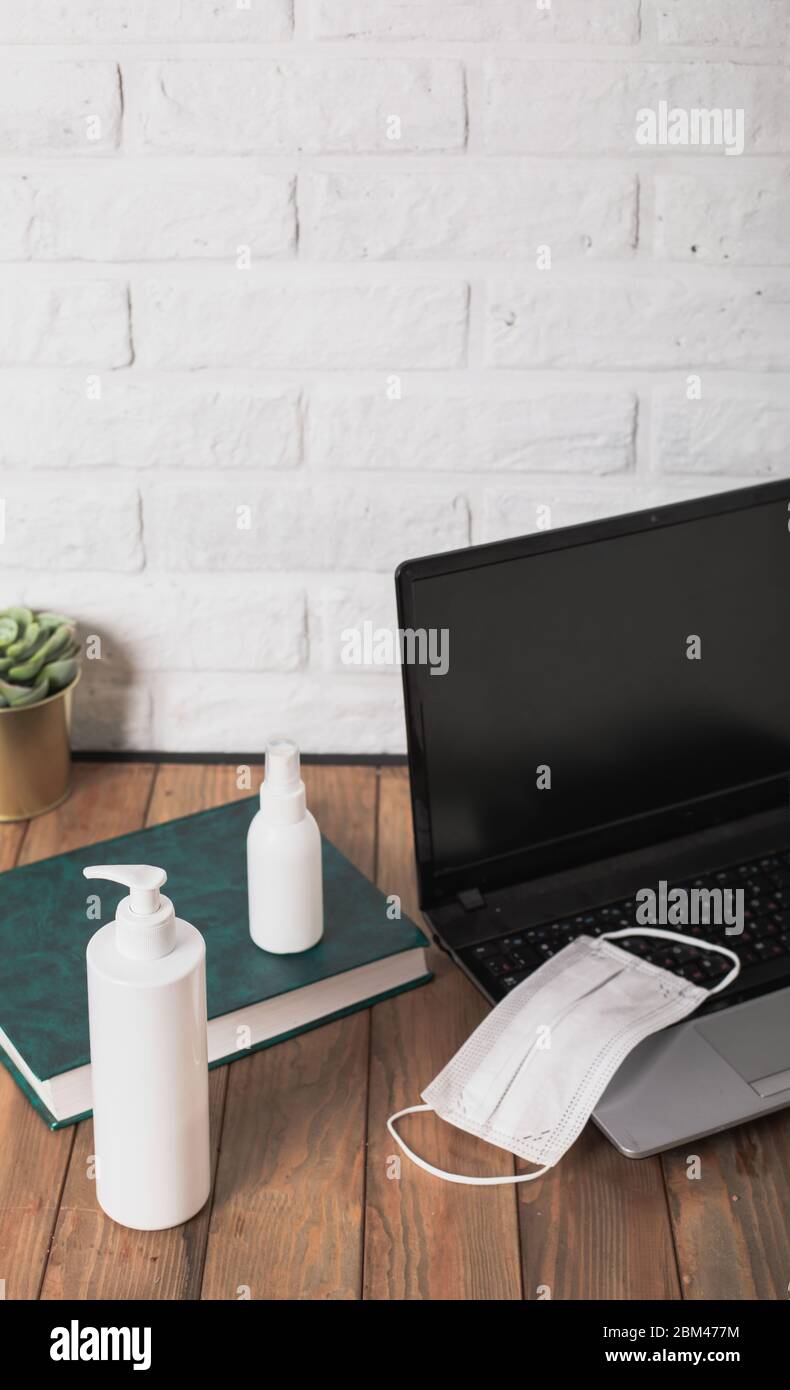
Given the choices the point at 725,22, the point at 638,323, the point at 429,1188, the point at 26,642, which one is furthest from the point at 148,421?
the point at 429,1188

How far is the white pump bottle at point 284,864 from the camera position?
0.97 metres

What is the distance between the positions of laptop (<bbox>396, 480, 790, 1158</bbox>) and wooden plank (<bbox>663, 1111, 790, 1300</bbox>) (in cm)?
3

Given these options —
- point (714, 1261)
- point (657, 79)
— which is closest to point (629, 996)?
point (714, 1261)

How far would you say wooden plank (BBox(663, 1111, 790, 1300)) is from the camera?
2.73ft

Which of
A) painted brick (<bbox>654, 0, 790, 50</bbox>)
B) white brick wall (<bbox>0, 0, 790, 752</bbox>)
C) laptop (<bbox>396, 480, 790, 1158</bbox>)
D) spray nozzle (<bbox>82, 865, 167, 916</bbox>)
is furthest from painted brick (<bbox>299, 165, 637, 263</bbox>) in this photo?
spray nozzle (<bbox>82, 865, 167, 916</bbox>)

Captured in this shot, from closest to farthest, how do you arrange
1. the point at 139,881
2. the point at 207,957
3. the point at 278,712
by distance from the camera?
the point at 139,881
the point at 207,957
the point at 278,712

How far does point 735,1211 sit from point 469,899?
0.28 meters

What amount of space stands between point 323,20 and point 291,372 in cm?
27

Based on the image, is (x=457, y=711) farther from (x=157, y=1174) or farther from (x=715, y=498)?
(x=157, y=1174)

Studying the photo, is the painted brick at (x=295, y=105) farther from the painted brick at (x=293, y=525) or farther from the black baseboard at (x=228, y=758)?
the black baseboard at (x=228, y=758)

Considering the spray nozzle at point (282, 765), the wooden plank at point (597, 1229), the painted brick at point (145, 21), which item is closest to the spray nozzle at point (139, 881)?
the spray nozzle at point (282, 765)

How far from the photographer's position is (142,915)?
0.79 m

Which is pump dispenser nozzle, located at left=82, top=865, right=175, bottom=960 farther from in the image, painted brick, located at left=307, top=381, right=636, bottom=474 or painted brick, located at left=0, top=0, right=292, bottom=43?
painted brick, located at left=0, top=0, right=292, bottom=43

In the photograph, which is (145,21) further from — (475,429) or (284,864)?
(284,864)
